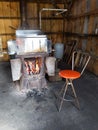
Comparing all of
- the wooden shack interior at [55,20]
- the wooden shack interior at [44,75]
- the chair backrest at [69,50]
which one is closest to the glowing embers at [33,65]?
the wooden shack interior at [44,75]

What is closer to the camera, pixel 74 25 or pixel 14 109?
pixel 14 109

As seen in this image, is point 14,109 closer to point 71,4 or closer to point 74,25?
point 74,25

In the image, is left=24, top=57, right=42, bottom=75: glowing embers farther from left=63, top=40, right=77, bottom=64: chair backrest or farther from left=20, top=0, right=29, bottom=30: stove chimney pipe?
left=63, top=40, right=77, bottom=64: chair backrest

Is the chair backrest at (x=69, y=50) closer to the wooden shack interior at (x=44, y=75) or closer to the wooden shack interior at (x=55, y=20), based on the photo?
the wooden shack interior at (x=44, y=75)

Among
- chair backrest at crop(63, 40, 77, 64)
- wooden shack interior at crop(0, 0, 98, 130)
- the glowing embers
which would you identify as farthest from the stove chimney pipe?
the glowing embers

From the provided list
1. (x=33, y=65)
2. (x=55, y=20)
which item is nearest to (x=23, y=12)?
(x=55, y=20)

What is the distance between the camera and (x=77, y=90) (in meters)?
3.19

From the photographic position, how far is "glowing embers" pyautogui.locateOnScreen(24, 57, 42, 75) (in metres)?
3.10

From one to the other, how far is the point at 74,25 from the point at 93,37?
150cm

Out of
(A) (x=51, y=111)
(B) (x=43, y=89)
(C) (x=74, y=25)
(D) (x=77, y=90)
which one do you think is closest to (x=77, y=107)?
(A) (x=51, y=111)

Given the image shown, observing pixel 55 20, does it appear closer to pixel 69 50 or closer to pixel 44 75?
pixel 69 50

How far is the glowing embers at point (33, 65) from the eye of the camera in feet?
10.2

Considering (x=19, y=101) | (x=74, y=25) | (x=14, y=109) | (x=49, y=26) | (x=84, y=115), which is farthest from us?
(x=49, y=26)

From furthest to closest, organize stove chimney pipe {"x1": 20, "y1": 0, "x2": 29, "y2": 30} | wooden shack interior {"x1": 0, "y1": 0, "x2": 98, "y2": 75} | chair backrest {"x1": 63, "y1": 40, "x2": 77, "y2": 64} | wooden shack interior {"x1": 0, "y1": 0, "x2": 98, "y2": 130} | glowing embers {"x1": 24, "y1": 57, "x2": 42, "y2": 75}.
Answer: chair backrest {"x1": 63, "y1": 40, "x2": 77, "y2": 64} < stove chimney pipe {"x1": 20, "y1": 0, "x2": 29, "y2": 30} < wooden shack interior {"x1": 0, "y1": 0, "x2": 98, "y2": 75} < glowing embers {"x1": 24, "y1": 57, "x2": 42, "y2": 75} < wooden shack interior {"x1": 0, "y1": 0, "x2": 98, "y2": 130}
